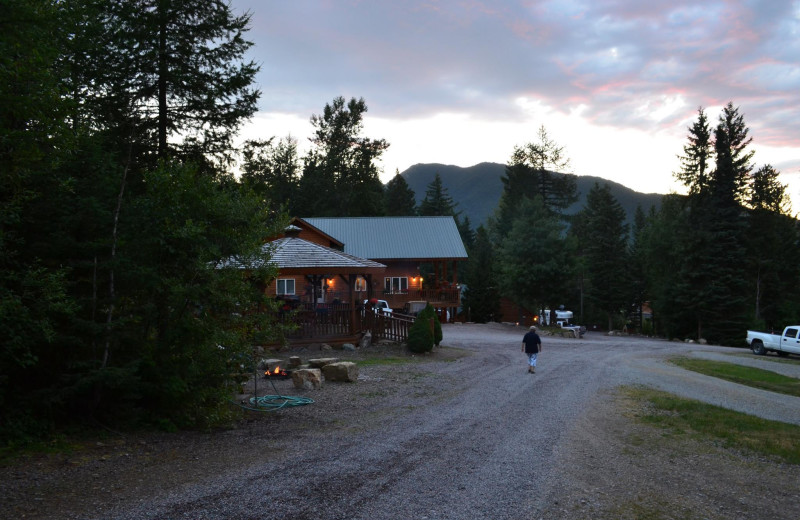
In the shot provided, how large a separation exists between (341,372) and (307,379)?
110 cm

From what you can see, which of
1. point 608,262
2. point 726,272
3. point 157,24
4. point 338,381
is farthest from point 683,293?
point 157,24

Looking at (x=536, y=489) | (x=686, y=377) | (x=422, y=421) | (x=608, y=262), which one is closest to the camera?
(x=536, y=489)

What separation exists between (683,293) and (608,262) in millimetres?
14888

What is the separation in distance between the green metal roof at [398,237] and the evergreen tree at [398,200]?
108ft

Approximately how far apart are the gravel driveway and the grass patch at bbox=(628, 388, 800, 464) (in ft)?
2.18

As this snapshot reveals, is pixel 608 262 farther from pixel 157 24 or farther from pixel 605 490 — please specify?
pixel 605 490

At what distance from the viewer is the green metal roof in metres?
41.9

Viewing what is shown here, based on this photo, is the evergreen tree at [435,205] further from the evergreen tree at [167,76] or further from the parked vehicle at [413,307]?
the evergreen tree at [167,76]

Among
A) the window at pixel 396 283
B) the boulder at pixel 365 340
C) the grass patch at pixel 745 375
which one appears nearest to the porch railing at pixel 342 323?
the boulder at pixel 365 340

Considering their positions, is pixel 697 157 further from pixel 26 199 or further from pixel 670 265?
pixel 26 199

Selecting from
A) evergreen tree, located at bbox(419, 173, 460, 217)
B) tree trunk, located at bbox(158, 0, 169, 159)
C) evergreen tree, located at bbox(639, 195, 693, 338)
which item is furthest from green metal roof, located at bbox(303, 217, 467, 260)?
evergreen tree, located at bbox(419, 173, 460, 217)

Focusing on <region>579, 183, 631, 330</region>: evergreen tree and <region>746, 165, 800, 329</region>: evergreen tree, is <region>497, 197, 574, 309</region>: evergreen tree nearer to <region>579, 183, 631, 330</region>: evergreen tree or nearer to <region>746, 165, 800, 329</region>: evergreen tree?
<region>579, 183, 631, 330</region>: evergreen tree

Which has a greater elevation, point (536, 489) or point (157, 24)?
point (157, 24)

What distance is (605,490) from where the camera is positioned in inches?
267
